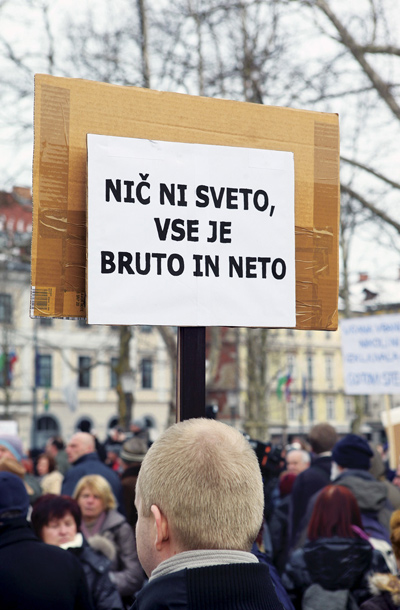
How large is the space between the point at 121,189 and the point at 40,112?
33cm

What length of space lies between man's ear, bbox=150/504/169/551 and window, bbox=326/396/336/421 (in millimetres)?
70786

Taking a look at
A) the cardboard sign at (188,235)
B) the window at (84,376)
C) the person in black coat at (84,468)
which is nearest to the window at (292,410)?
the window at (84,376)

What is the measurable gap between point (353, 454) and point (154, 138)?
3465 mm

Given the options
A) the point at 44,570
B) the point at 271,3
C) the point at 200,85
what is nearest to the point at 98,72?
the point at 200,85

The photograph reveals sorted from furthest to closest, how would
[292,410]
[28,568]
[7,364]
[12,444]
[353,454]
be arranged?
[292,410] < [7,364] < [12,444] < [353,454] < [28,568]

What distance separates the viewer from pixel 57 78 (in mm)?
2525

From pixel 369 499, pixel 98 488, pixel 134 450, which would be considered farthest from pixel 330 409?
pixel 369 499

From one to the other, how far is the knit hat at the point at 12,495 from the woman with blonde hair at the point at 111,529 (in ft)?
5.50

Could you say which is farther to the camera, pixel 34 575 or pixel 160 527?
pixel 34 575

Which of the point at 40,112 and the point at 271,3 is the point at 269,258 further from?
the point at 271,3

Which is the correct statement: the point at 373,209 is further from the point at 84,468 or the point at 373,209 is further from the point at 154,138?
the point at 154,138

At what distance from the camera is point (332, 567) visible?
159 inches

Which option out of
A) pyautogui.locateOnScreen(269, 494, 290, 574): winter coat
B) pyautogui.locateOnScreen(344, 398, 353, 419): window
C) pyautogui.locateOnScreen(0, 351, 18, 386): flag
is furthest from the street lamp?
pyautogui.locateOnScreen(344, 398, 353, 419): window

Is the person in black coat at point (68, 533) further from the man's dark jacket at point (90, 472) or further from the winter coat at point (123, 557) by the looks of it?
the man's dark jacket at point (90, 472)
